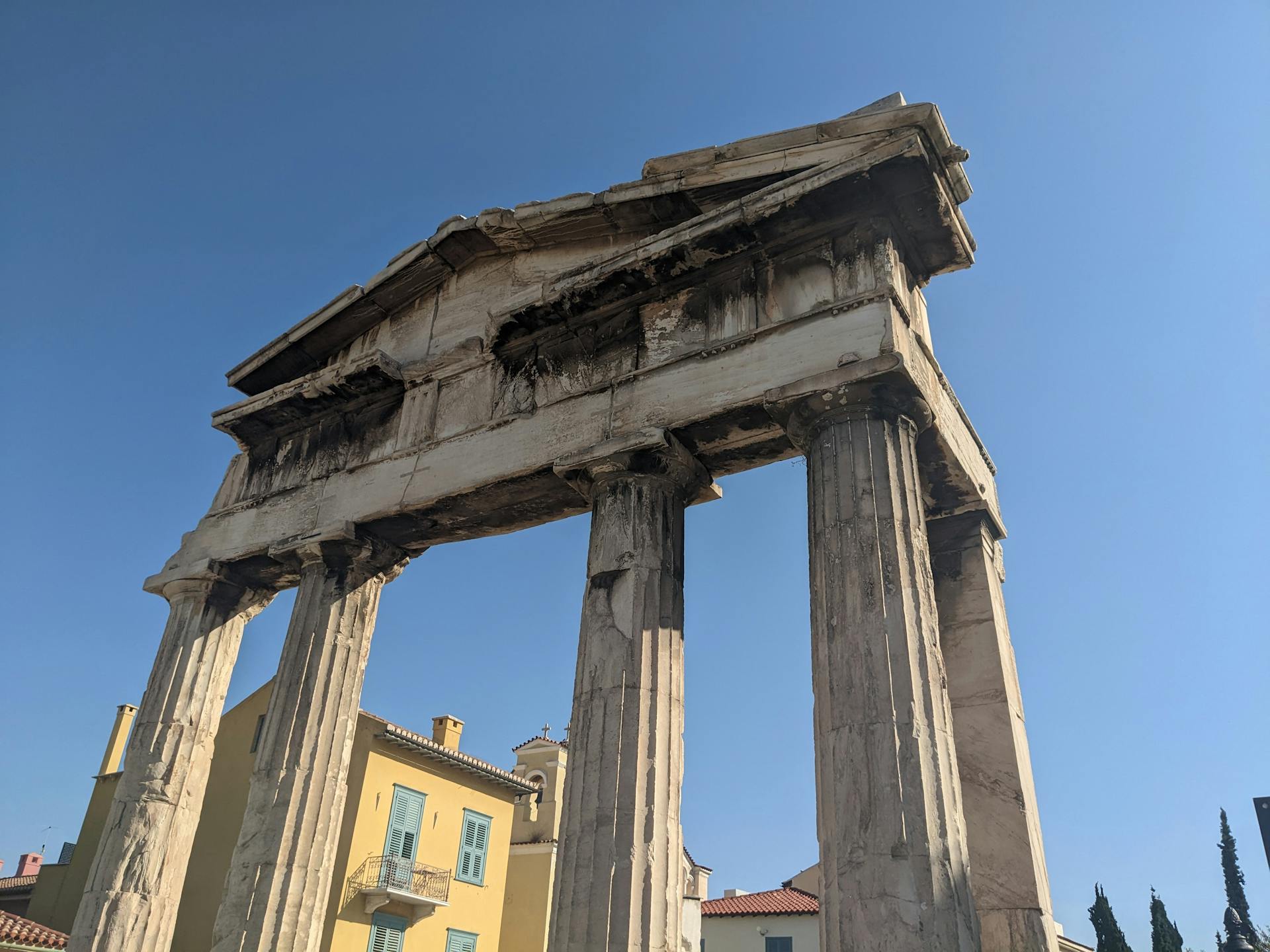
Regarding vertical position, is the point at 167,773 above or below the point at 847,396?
below

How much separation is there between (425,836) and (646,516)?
15.4 metres

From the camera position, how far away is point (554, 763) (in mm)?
27375

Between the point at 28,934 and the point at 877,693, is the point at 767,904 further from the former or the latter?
the point at 877,693

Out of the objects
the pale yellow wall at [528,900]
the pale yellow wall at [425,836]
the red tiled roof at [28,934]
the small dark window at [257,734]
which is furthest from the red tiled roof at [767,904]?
A: the red tiled roof at [28,934]

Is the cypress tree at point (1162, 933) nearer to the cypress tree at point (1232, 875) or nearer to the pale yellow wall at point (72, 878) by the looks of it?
the cypress tree at point (1232, 875)

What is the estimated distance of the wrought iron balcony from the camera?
19.8 metres

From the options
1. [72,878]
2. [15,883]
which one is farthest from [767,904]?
[15,883]

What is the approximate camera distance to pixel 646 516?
905cm

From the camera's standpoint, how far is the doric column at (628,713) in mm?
7441

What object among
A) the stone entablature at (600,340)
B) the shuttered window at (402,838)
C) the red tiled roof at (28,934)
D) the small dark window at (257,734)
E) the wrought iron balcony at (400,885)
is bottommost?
the red tiled roof at (28,934)

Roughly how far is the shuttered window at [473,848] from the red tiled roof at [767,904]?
33.5 feet

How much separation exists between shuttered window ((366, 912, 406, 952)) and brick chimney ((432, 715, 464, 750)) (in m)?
4.26

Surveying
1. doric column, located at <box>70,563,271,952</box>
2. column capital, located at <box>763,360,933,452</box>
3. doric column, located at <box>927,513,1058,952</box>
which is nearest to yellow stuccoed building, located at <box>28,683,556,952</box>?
doric column, located at <box>70,563,271,952</box>

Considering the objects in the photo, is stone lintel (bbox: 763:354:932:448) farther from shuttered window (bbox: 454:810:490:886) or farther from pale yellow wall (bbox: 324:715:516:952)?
shuttered window (bbox: 454:810:490:886)
